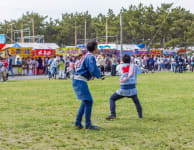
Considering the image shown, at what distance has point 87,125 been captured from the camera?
6.88m

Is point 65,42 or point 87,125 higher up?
point 65,42

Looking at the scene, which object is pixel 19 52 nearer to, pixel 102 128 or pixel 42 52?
pixel 42 52

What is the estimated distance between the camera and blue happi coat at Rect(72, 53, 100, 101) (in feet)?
21.9

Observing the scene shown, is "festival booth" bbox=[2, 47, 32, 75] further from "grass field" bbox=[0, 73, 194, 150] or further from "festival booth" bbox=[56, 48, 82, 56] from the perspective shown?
"grass field" bbox=[0, 73, 194, 150]

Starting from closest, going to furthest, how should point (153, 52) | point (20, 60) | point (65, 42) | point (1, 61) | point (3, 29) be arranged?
1. point (1, 61)
2. point (20, 60)
3. point (153, 52)
4. point (65, 42)
5. point (3, 29)

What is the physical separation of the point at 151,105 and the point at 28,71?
2475 centimetres

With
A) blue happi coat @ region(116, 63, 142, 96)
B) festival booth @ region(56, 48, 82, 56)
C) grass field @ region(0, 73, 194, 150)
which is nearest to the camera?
grass field @ region(0, 73, 194, 150)

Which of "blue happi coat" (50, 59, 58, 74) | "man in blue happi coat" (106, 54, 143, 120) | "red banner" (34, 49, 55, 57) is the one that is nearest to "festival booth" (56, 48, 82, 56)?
"red banner" (34, 49, 55, 57)

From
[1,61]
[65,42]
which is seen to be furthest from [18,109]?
[65,42]

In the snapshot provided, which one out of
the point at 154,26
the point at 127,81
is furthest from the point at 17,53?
the point at 154,26

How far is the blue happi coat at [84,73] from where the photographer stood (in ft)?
21.9

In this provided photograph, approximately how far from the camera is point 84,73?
6.78m

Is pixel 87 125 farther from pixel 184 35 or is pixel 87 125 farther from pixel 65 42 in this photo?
pixel 65 42

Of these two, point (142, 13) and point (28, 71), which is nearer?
point (28, 71)
